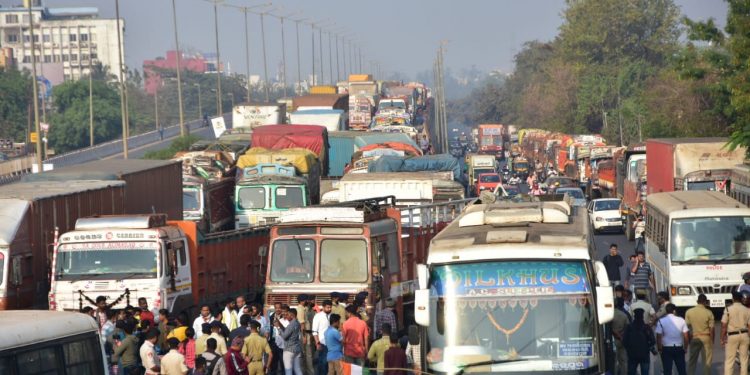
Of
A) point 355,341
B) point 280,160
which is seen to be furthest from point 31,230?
point 280,160

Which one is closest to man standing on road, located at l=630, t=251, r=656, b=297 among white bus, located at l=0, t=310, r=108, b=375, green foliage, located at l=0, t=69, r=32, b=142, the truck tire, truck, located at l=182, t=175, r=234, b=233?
truck, located at l=182, t=175, r=234, b=233

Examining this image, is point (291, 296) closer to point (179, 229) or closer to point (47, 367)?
point (179, 229)

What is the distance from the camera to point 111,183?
84.9 ft

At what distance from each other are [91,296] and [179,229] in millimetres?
2341

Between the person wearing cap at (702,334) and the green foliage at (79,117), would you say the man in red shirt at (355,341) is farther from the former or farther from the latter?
the green foliage at (79,117)

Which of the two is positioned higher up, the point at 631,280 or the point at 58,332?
the point at 58,332

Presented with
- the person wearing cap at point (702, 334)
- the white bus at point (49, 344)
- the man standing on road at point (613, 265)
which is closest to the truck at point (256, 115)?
the man standing on road at point (613, 265)

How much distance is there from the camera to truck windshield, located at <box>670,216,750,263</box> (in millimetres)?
22266

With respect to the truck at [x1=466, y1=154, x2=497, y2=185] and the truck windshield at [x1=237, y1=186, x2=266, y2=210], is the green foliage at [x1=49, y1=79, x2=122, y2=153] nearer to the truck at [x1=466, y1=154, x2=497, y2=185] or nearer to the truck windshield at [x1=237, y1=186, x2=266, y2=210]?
the truck at [x1=466, y1=154, x2=497, y2=185]

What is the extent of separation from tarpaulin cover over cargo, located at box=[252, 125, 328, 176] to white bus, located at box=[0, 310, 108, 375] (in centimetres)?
3116

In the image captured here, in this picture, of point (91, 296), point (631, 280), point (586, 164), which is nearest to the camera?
point (91, 296)

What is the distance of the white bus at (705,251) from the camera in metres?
22.2

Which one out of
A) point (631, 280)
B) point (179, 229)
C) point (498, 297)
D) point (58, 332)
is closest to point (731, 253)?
point (631, 280)

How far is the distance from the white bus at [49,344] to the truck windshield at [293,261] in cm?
862
